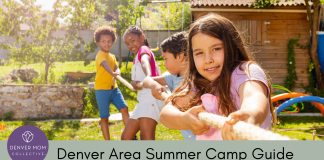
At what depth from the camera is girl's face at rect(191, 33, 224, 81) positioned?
1.40 metres

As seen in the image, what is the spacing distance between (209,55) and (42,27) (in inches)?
280

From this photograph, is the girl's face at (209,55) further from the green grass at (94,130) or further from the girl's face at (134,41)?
the green grass at (94,130)

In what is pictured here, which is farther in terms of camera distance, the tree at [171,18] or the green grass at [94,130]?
Result: the tree at [171,18]

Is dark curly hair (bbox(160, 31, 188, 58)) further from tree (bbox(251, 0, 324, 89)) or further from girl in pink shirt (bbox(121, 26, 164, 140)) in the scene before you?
tree (bbox(251, 0, 324, 89))

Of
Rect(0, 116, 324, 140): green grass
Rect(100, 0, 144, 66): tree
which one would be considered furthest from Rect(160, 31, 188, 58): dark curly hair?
Rect(100, 0, 144, 66): tree

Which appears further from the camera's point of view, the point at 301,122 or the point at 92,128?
the point at 301,122

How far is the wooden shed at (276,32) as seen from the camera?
→ 7.69 metres

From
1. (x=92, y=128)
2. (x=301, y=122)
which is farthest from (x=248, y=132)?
(x=301, y=122)

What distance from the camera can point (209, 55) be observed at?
1.40 m

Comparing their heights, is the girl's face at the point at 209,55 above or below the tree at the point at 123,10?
below

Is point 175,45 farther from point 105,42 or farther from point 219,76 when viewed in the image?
point 105,42

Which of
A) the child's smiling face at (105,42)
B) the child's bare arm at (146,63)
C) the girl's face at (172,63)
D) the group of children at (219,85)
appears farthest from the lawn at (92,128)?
the group of children at (219,85)

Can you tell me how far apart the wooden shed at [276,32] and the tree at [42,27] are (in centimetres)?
319

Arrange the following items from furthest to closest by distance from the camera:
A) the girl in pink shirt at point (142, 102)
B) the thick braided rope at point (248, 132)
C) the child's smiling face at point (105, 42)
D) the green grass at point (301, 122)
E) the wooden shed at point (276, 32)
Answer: the wooden shed at point (276, 32), the green grass at point (301, 122), the child's smiling face at point (105, 42), the girl in pink shirt at point (142, 102), the thick braided rope at point (248, 132)
